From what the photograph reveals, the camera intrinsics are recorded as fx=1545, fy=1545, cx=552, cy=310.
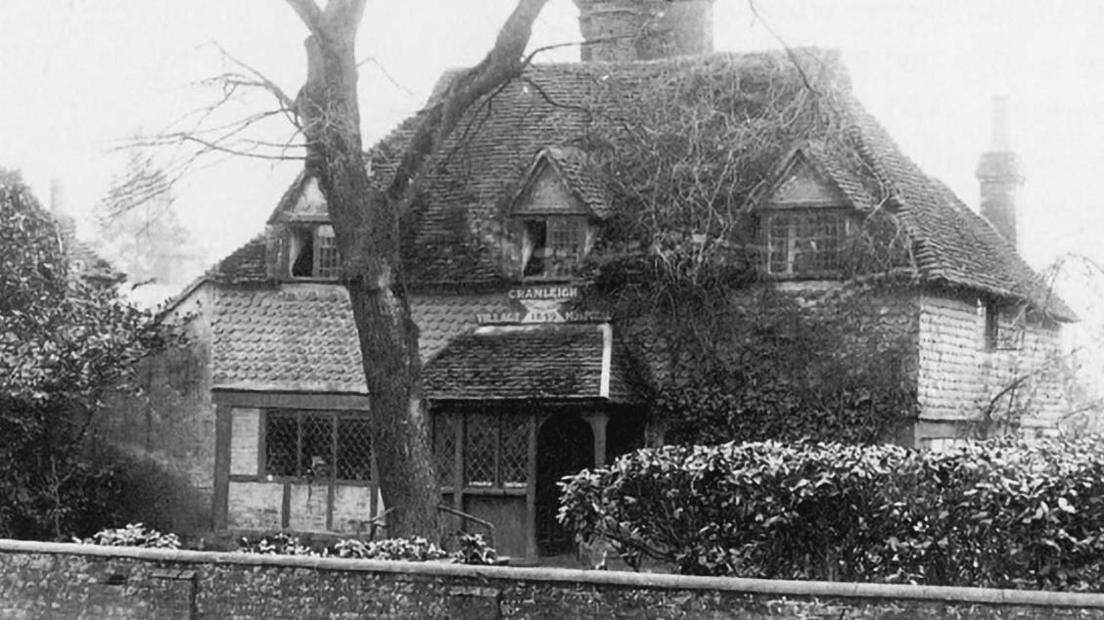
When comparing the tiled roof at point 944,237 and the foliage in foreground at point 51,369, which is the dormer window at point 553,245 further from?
the foliage in foreground at point 51,369

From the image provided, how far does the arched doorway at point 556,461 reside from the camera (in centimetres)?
2289

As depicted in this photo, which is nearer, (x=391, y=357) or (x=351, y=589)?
(x=351, y=589)

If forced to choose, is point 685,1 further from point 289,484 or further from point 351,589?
point 351,589

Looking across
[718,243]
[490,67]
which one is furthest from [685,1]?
[490,67]

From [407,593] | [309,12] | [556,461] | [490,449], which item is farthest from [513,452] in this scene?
[407,593]

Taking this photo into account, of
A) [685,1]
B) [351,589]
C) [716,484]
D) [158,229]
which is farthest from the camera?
[158,229]

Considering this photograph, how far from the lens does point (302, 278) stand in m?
25.1

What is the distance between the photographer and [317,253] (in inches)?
993

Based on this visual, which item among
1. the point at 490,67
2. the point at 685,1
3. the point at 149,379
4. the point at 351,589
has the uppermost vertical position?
the point at 685,1

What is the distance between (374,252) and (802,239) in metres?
7.72

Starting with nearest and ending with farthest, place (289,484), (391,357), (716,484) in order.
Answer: (716,484) → (391,357) → (289,484)

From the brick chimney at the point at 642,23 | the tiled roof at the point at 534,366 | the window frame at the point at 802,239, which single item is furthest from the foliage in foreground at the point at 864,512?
the brick chimney at the point at 642,23

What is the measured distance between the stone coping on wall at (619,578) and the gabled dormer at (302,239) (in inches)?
426

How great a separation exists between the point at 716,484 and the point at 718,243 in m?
7.20
